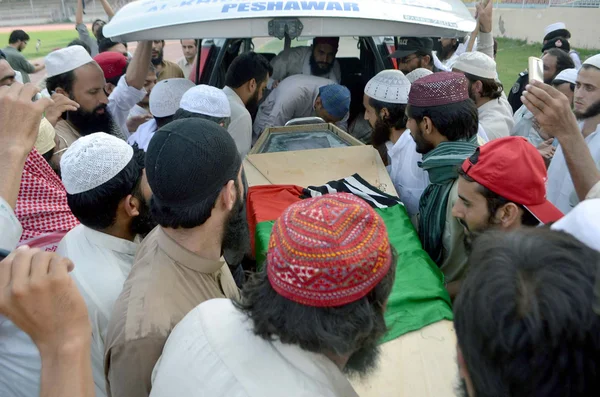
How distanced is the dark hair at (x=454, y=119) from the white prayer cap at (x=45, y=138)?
194cm

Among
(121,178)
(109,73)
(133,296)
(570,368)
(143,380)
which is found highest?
(570,368)

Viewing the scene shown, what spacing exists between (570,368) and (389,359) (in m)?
0.79

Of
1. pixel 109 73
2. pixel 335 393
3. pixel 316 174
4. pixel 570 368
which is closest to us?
pixel 570 368

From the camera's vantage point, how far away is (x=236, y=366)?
114 centimetres

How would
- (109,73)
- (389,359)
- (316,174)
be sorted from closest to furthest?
1. (389,359)
2. (316,174)
3. (109,73)

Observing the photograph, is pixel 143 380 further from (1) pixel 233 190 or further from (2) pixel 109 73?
(2) pixel 109 73

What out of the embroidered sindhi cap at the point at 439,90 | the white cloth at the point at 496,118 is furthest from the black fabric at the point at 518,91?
the embroidered sindhi cap at the point at 439,90

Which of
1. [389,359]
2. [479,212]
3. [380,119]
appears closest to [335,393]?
[389,359]

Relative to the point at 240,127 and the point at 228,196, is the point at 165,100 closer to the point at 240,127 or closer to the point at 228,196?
the point at 240,127

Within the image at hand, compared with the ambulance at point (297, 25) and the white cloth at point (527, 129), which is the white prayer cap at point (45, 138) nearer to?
the ambulance at point (297, 25)

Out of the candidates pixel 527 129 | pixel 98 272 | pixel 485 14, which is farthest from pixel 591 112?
pixel 98 272

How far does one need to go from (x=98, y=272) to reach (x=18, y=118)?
1.92 ft

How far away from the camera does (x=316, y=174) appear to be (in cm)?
277

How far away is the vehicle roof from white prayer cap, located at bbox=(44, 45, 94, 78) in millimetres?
673
